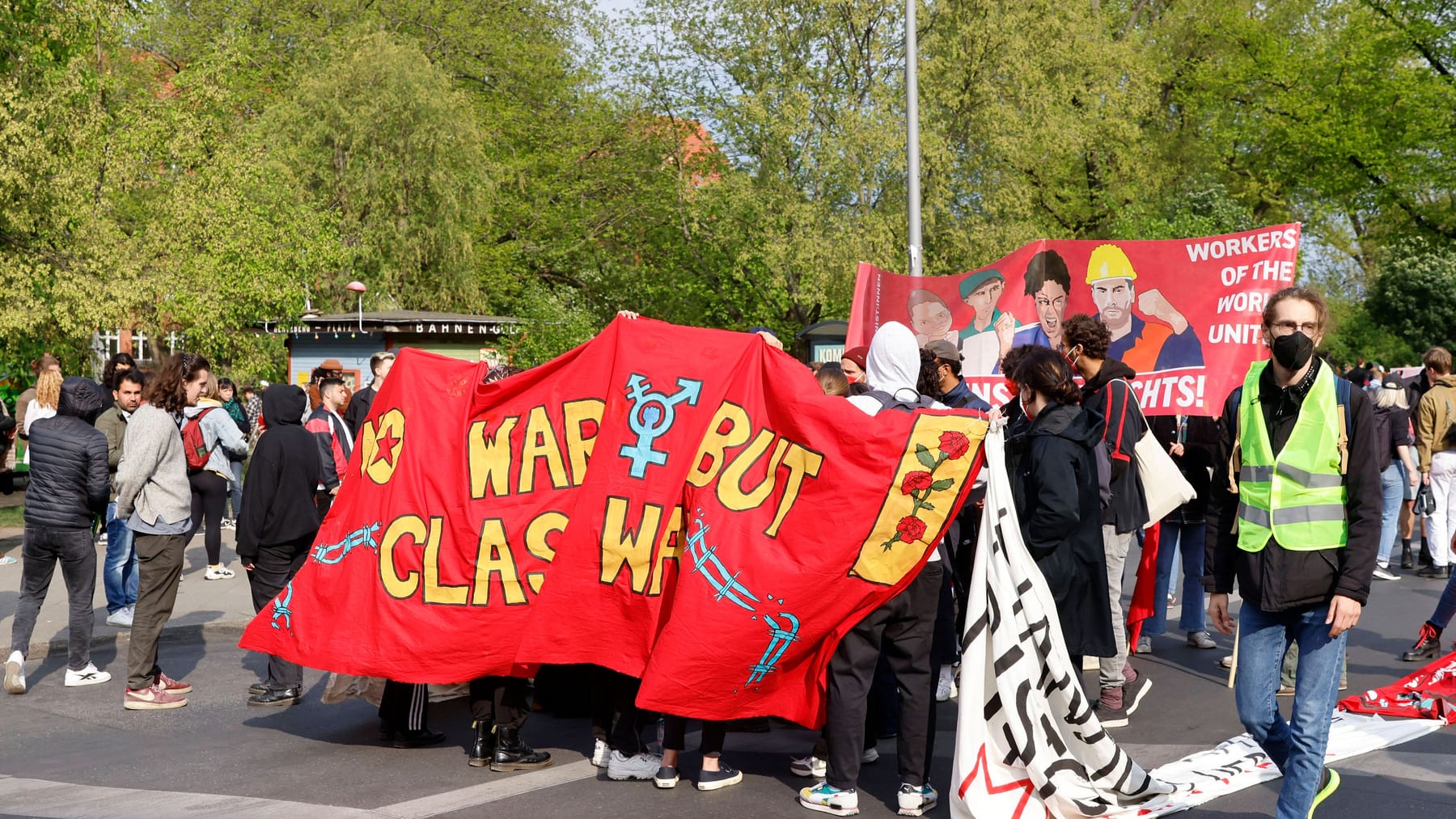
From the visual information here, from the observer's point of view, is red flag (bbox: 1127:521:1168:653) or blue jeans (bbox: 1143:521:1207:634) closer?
red flag (bbox: 1127:521:1168:653)

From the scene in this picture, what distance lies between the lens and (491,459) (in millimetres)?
6520

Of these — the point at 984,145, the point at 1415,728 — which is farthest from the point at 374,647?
the point at 984,145

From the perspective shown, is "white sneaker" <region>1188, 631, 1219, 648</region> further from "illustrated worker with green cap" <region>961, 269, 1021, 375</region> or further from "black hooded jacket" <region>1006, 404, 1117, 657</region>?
"black hooded jacket" <region>1006, 404, 1117, 657</region>

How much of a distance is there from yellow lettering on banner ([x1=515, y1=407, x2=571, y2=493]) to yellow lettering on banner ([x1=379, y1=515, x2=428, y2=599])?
23.5 inches

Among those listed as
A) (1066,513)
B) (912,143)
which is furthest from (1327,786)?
(912,143)

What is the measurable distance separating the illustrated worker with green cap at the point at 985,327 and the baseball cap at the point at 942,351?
8.01ft

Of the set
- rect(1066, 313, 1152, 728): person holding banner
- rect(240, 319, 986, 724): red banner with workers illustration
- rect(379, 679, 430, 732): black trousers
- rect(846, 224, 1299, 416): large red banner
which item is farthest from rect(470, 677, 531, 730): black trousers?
rect(846, 224, 1299, 416): large red banner

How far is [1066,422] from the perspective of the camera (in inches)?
219

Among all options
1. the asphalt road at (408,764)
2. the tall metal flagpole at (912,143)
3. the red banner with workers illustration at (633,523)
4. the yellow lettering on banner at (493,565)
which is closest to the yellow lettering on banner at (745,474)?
the red banner with workers illustration at (633,523)

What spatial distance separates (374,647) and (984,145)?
2066 cm

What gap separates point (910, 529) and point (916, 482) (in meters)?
0.20

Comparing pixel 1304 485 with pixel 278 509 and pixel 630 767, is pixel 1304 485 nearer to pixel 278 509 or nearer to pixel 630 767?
pixel 630 767

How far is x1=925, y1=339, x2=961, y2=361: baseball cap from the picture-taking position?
7273 mm

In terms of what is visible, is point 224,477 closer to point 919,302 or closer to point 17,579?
point 17,579
